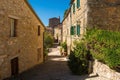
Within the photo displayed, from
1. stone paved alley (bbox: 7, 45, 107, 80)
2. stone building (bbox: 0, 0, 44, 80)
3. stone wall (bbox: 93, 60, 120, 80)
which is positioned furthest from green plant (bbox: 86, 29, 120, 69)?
stone building (bbox: 0, 0, 44, 80)

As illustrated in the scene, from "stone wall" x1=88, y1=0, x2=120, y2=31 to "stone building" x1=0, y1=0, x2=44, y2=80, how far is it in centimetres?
546

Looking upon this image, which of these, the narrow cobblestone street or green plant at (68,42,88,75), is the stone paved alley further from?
green plant at (68,42,88,75)

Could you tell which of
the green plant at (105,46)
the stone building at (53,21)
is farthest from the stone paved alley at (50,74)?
the stone building at (53,21)

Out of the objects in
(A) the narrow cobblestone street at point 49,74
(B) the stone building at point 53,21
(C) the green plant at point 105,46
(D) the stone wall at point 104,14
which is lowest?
(A) the narrow cobblestone street at point 49,74

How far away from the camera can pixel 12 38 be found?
12.9 metres

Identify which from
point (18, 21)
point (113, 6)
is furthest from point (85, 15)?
point (18, 21)

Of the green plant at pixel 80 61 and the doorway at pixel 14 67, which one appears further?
the green plant at pixel 80 61

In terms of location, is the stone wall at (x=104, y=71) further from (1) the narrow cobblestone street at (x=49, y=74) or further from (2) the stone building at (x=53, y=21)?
(2) the stone building at (x=53, y=21)

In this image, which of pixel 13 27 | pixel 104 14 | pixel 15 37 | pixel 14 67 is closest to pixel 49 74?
pixel 14 67

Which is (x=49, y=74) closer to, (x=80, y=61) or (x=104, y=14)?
(x=80, y=61)

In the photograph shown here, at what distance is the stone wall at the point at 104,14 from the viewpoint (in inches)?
574

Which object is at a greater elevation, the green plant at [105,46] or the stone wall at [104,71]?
the green plant at [105,46]

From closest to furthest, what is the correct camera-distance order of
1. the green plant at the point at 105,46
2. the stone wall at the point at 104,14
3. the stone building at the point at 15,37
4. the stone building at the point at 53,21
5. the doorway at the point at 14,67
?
the green plant at the point at 105,46, the stone building at the point at 15,37, the doorway at the point at 14,67, the stone wall at the point at 104,14, the stone building at the point at 53,21

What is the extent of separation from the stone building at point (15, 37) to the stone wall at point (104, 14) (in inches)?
215
